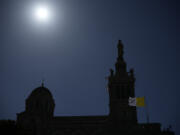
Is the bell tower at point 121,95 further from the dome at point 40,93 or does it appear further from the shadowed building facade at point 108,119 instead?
the dome at point 40,93

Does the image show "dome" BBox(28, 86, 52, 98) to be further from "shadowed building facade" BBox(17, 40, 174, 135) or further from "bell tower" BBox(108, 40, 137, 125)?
"bell tower" BBox(108, 40, 137, 125)

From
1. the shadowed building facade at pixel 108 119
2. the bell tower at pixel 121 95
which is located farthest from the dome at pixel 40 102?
the bell tower at pixel 121 95

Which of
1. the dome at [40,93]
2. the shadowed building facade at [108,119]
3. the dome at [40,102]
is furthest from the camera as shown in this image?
the dome at [40,93]

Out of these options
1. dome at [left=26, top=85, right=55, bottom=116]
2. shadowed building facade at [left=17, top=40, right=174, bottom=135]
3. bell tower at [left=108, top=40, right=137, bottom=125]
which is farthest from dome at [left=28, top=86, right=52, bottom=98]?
bell tower at [left=108, top=40, right=137, bottom=125]

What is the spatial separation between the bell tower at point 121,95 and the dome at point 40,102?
16.4m

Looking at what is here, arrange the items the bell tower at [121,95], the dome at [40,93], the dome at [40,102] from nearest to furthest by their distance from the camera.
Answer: the bell tower at [121,95] → the dome at [40,102] → the dome at [40,93]

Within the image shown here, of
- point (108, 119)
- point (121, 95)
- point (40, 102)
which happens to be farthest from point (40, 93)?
point (121, 95)

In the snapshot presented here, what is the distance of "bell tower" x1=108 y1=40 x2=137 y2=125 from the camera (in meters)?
39.0

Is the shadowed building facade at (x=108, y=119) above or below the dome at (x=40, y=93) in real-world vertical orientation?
below

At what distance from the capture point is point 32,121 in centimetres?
4116

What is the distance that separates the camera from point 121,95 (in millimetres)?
40469

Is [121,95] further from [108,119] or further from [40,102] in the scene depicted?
[40,102]

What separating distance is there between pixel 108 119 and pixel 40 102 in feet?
59.3

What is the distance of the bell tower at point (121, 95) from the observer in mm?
39031
